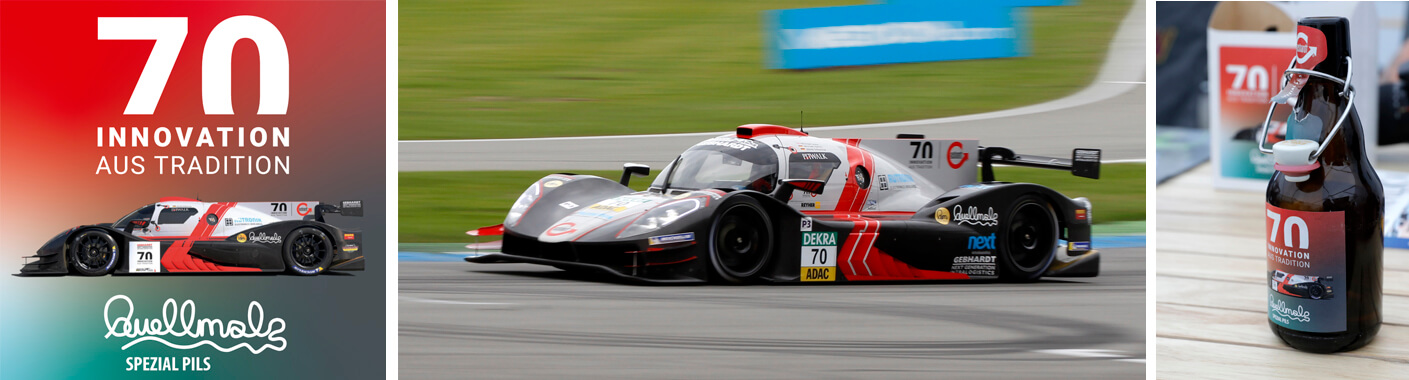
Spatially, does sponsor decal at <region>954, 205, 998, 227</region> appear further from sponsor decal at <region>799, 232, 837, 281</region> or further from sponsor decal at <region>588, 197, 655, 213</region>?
sponsor decal at <region>588, 197, 655, 213</region>

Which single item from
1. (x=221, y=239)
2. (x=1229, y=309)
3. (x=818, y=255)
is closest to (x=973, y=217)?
(x=818, y=255)

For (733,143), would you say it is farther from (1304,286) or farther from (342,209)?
(1304,286)

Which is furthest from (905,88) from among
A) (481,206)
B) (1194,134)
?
(481,206)

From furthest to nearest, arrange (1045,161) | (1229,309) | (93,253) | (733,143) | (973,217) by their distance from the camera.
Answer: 1. (1045,161)
2. (733,143)
3. (973,217)
4. (93,253)
5. (1229,309)

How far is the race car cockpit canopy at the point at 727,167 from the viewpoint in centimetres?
354

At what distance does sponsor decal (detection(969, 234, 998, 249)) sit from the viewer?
3.49 meters

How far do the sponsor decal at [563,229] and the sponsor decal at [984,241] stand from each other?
4.39 feet

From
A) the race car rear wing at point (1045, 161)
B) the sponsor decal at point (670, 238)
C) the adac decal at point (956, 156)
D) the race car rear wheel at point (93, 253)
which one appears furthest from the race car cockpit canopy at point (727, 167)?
the race car rear wheel at point (93, 253)

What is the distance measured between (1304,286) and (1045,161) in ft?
5.66

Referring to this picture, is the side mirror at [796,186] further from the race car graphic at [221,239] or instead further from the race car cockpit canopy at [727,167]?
the race car graphic at [221,239]

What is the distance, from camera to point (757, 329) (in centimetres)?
278

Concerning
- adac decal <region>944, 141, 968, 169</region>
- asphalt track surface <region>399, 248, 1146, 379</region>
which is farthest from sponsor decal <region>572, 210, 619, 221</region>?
adac decal <region>944, 141, 968, 169</region>

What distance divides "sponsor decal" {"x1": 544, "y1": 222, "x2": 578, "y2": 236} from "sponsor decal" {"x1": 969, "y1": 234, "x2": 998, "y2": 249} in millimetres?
1337

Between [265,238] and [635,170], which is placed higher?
[635,170]
